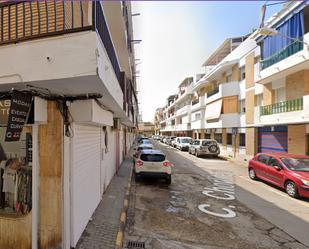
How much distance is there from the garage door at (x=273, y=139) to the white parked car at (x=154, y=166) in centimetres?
1015

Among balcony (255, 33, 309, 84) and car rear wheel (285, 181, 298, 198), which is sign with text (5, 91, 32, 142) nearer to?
car rear wheel (285, 181, 298, 198)

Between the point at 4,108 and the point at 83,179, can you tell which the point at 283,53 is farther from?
the point at 4,108

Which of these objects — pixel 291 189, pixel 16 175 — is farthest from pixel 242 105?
pixel 16 175

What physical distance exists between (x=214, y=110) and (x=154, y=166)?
54.4 feet

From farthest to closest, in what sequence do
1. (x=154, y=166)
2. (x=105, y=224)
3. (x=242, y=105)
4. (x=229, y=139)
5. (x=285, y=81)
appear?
(x=229, y=139) < (x=242, y=105) < (x=285, y=81) < (x=154, y=166) < (x=105, y=224)

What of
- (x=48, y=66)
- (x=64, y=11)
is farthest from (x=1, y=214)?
(x=64, y=11)

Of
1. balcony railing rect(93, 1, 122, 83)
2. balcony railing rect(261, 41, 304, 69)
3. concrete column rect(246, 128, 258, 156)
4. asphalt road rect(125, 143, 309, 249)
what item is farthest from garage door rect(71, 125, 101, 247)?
concrete column rect(246, 128, 258, 156)

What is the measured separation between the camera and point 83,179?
219 inches

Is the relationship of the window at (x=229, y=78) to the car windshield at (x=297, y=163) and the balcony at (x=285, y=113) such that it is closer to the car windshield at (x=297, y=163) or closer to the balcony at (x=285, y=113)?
the balcony at (x=285, y=113)

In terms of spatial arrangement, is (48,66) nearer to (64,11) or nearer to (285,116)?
A: (64,11)

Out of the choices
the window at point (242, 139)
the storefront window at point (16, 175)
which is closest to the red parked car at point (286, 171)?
the storefront window at point (16, 175)

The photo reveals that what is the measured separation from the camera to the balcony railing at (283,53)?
12705mm

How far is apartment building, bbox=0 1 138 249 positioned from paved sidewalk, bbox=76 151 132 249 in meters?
0.27

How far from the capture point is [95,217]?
621cm
